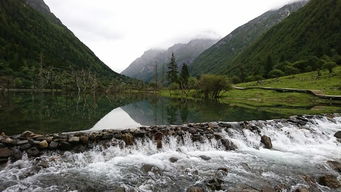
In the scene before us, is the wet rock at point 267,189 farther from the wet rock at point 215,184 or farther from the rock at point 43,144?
the rock at point 43,144

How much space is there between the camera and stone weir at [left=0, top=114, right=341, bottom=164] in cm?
1720

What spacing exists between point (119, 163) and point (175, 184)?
5580 millimetres

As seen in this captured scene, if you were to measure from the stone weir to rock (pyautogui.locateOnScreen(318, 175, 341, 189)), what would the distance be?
8.98m

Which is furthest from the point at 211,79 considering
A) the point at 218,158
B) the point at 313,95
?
the point at 218,158

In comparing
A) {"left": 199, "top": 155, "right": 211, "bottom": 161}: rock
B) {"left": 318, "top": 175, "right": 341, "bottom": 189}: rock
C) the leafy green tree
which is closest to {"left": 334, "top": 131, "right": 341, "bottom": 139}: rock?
{"left": 318, "top": 175, "right": 341, "bottom": 189}: rock

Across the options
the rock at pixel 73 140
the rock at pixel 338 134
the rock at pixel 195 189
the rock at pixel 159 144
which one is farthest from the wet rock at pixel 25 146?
the rock at pixel 338 134

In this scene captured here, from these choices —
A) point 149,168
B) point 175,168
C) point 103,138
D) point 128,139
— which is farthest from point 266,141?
point 103,138

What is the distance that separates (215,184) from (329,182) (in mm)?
Answer: 7734

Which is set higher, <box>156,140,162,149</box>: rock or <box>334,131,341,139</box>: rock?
<box>156,140,162,149</box>: rock

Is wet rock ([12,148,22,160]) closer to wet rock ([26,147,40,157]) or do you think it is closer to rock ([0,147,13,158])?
rock ([0,147,13,158])

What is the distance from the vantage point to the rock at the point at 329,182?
15.2 meters

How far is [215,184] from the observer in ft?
47.5

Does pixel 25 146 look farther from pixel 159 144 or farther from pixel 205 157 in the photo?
pixel 205 157

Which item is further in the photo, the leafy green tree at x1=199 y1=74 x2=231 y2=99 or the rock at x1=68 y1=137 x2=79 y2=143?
the leafy green tree at x1=199 y1=74 x2=231 y2=99
